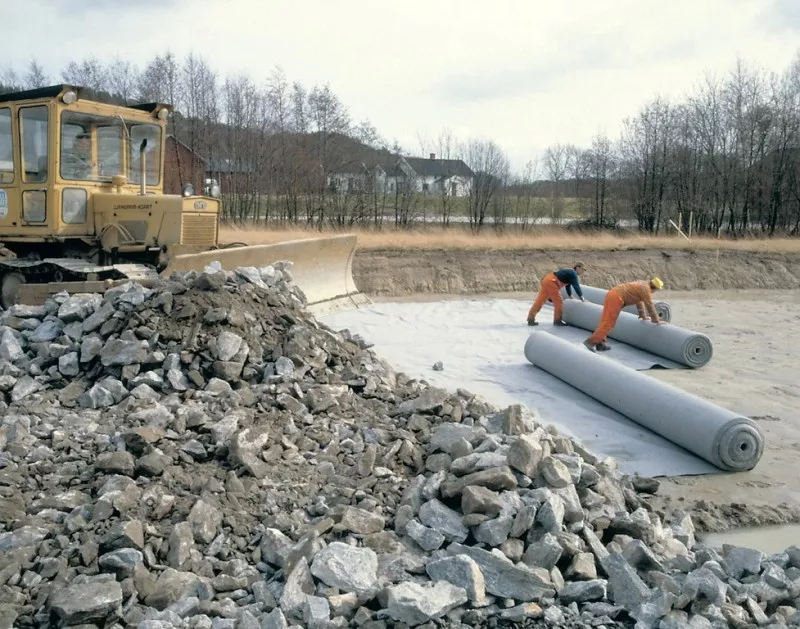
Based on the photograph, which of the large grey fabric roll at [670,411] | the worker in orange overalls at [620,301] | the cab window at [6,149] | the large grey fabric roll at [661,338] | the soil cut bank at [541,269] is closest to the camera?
the large grey fabric roll at [670,411]

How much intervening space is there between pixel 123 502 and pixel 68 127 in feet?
21.1

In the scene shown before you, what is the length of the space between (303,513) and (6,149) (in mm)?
7336

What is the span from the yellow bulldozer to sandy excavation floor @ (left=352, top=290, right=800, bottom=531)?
448 cm

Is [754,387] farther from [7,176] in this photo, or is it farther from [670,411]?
[7,176]

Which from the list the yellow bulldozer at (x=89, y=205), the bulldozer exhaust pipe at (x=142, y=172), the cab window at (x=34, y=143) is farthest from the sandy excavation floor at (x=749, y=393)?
the cab window at (x=34, y=143)

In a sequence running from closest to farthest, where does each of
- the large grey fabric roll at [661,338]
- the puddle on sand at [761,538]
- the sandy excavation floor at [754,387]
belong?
the puddle on sand at [761,538] → the sandy excavation floor at [754,387] → the large grey fabric roll at [661,338]

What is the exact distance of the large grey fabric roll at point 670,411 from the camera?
5922 mm

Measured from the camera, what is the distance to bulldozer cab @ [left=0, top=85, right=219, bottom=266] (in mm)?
8797

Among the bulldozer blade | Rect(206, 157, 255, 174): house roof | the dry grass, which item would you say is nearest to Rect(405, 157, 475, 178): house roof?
Rect(206, 157, 255, 174): house roof

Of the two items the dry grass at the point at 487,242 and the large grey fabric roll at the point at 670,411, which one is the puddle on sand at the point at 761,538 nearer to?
the large grey fabric roll at the point at 670,411

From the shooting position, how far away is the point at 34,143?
8.90 metres

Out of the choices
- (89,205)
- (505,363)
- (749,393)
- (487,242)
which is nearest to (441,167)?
(487,242)

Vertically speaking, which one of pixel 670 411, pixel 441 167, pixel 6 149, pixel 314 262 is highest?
pixel 441 167

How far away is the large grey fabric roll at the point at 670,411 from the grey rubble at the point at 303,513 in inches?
46.0
